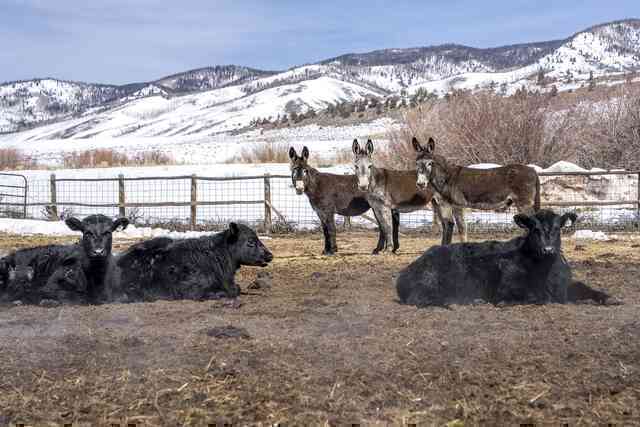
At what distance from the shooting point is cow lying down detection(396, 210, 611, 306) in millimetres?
8250

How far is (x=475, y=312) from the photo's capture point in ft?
25.5

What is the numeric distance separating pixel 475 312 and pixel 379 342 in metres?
1.57

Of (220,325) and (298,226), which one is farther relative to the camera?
(298,226)

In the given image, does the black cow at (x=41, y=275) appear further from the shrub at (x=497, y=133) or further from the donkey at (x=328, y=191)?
the shrub at (x=497, y=133)

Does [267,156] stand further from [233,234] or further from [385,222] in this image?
[233,234]

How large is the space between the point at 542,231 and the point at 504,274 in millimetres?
603

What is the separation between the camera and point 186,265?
9.48 meters

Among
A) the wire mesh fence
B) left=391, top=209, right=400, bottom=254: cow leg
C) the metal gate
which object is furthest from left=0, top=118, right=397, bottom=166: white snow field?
left=391, top=209, right=400, bottom=254: cow leg

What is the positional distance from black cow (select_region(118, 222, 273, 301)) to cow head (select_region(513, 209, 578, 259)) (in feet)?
10.9

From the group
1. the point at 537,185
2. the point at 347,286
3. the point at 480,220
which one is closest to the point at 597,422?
the point at 347,286

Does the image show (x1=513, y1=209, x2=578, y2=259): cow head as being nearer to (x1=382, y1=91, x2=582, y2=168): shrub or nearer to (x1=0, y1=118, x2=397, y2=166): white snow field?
(x1=382, y1=91, x2=582, y2=168): shrub

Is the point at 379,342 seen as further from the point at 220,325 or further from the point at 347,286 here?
the point at 347,286

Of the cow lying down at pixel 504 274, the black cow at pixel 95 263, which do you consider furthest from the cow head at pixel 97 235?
the cow lying down at pixel 504 274

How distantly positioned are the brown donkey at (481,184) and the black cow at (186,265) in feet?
15.9
